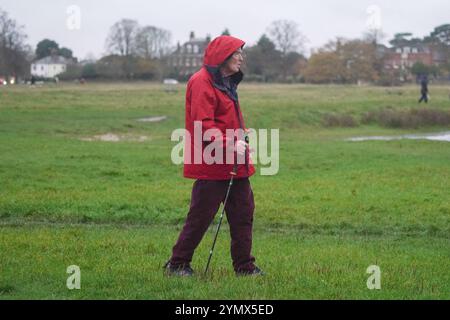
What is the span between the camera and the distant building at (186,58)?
137m

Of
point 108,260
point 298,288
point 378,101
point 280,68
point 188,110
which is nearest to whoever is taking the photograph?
point 298,288

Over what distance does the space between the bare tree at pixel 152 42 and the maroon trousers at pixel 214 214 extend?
398 ft

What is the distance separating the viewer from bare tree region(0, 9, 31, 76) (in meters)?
86.8

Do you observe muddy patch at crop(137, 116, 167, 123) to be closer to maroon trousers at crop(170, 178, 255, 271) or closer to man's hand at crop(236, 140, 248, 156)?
maroon trousers at crop(170, 178, 255, 271)

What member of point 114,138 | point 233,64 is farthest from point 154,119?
point 233,64

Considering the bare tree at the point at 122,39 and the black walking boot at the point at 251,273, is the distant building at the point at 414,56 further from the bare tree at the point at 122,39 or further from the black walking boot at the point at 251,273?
the black walking boot at the point at 251,273

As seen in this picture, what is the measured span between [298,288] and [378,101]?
178 feet

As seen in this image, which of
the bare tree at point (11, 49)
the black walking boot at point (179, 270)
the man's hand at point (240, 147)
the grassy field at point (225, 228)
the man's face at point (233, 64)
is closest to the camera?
the grassy field at point (225, 228)

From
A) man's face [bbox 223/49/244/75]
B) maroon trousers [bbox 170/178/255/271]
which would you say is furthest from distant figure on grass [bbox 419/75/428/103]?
maroon trousers [bbox 170/178/255/271]

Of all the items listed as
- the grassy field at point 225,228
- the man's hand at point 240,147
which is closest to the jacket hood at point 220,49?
the man's hand at point 240,147

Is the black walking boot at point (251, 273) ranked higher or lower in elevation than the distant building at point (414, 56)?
lower
